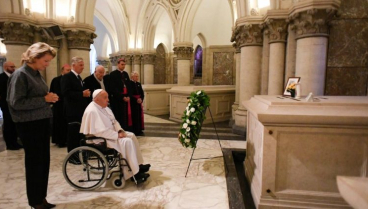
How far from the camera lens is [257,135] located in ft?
8.87

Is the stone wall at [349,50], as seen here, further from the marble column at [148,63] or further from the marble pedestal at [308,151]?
the marble column at [148,63]

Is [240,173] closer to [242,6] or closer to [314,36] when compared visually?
[314,36]

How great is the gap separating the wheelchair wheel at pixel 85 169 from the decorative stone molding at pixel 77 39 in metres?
3.70

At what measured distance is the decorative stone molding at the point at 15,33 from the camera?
5102 mm

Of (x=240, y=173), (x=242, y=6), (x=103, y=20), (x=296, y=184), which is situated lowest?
(x=240, y=173)

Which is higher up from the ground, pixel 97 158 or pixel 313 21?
pixel 313 21

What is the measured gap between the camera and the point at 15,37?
520 centimetres

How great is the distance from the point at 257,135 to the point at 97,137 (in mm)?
1847

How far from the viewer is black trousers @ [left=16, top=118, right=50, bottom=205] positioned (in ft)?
7.05

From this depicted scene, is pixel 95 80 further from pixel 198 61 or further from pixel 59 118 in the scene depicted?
pixel 198 61

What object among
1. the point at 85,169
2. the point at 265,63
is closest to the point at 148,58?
the point at 265,63

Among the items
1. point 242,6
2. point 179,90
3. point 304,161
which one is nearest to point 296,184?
point 304,161

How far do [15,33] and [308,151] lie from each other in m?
6.08

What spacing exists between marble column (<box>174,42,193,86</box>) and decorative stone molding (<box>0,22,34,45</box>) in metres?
5.62
